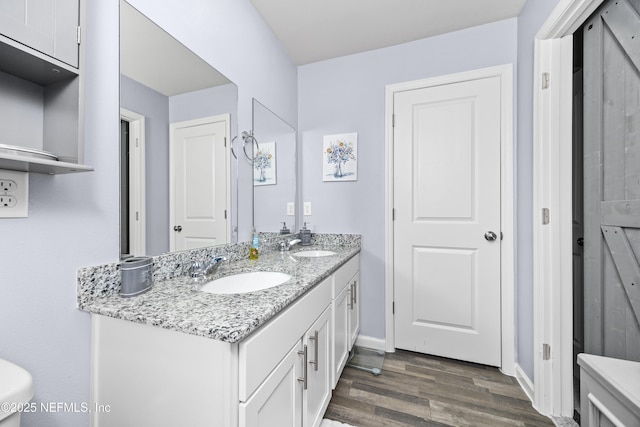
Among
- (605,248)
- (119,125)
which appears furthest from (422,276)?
(119,125)

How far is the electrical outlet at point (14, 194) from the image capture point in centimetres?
65

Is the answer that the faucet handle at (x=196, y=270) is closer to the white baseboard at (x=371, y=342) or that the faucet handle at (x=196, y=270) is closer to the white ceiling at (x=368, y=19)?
the white baseboard at (x=371, y=342)

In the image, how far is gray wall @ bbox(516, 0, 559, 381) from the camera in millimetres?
1564

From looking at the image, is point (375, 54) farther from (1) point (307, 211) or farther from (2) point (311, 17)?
(1) point (307, 211)

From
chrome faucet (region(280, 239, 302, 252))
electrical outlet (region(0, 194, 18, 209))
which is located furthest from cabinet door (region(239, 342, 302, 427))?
chrome faucet (region(280, 239, 302, 252))

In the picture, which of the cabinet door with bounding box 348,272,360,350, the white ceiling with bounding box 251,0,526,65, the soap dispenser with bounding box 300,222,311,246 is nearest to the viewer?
the white ceiling with bounding box 251,0,526,65

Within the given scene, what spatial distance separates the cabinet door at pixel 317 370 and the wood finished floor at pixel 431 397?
249mm

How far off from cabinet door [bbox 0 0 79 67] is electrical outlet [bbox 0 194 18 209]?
38 centimetres

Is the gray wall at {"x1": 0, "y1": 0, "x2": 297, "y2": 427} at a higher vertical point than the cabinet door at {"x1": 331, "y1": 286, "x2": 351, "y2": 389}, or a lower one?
higher

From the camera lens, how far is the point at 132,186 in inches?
38.2

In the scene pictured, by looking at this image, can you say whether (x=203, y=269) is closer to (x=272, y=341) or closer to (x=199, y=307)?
(x=199, y=307)

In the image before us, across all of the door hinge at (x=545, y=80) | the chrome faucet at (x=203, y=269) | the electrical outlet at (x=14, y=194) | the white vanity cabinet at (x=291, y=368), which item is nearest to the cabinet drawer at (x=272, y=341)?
the white vanity cabinet at (x=291, y=368)

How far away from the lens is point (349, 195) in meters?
2.19

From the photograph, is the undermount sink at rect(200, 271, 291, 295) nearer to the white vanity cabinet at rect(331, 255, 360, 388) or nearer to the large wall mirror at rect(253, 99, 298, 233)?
the white vanity cabinet at rect(331, 255, 360, 388)
